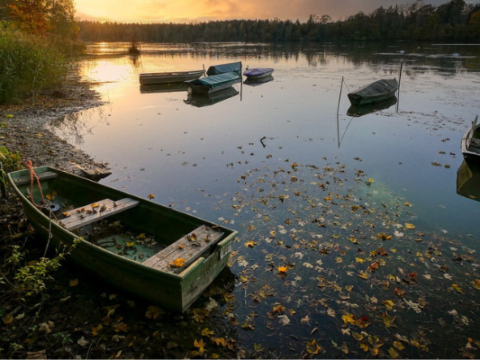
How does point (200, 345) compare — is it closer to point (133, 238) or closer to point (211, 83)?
point (133, 238)

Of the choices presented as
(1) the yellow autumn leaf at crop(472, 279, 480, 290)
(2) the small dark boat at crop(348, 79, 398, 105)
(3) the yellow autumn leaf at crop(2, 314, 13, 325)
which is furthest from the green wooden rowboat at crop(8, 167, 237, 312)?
(2) the small dark boat at crop(348, 79, 398, 105)

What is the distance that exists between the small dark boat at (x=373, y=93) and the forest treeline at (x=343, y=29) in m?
66.6

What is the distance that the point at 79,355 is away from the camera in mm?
4137

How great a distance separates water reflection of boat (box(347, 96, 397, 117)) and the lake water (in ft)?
2.03

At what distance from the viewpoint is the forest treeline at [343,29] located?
319ft

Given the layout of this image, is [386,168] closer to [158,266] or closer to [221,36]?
[158,266]

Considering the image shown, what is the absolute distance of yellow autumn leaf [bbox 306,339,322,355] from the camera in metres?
4.39

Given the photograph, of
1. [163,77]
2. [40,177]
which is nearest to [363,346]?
[40,177]

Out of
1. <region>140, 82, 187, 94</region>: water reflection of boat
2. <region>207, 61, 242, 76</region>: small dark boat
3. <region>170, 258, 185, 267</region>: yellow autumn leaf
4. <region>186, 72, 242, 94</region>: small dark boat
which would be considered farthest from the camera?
<region>207, 61, 242, 76</region>: small dark boat

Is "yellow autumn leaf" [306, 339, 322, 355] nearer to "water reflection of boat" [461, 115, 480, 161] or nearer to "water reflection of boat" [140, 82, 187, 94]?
"water reflection of boat" [461, 115, 480, 161]

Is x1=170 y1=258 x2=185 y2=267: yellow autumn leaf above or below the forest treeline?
below

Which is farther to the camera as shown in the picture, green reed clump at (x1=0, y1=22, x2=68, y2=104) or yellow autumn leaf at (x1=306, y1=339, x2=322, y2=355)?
green reed clump at (x1=0, y1=22, x2=68, y2=104)

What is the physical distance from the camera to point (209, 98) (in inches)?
997

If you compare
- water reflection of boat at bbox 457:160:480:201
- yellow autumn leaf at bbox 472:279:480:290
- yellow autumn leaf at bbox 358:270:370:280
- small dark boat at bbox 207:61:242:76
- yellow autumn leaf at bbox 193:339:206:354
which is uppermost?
small dark boat at bbox 207:61:242:76
